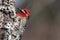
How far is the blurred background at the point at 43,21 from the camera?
3.12m

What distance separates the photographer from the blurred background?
3115mm

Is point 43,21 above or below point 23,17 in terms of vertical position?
below

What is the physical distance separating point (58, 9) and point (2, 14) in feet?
8.17

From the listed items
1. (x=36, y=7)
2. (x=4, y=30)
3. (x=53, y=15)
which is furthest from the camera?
(x=53, y=15)

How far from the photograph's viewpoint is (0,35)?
0.93m

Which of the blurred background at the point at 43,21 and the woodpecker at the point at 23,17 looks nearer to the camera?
the woodpecker at the point at 23,17

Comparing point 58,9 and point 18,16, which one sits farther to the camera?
point 58,9

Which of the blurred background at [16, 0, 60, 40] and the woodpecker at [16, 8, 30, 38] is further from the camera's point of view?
the blurred background at [16, 0, 60, 40]

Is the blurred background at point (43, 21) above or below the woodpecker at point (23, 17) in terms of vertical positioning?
below

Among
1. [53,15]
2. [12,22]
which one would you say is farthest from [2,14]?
[53,15]

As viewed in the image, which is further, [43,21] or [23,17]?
[43,21]

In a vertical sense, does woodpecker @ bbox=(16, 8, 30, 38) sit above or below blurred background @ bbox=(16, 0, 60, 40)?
above

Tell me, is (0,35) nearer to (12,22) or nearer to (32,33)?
(12,22)

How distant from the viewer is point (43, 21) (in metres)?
3.31
